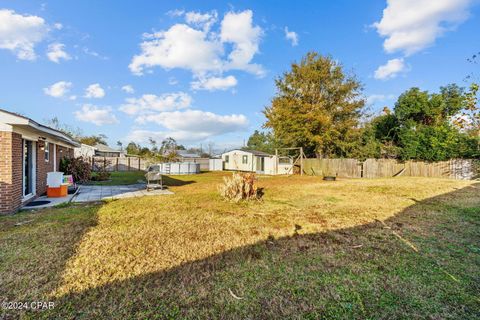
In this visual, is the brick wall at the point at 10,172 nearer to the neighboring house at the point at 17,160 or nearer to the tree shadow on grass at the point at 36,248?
the neighboring house at the point at 17,160

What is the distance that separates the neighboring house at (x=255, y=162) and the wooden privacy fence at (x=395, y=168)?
11.7 ft

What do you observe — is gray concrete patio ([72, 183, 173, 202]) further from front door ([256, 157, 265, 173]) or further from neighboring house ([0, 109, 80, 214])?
front door ([256, 157, 265, 173])

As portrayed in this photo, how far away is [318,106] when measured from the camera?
21.0 meters

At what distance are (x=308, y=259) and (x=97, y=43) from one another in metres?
12.8

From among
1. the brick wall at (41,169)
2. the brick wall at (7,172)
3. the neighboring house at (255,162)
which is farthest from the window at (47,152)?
the neighboring house at (255,162)

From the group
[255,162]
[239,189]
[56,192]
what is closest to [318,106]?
[255,162]

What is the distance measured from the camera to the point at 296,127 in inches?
808

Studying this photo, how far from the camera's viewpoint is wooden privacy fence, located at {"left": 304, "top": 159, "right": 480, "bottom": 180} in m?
14.1

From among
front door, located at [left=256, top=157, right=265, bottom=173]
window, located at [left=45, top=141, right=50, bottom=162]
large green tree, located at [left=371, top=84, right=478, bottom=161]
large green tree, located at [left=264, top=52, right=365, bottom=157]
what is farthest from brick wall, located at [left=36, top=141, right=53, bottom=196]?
large green tree, located at [left=371, top=84, right=478, bottom=161]

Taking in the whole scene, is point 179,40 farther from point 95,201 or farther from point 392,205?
point 392,205

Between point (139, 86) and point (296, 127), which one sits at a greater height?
point (139, 86)

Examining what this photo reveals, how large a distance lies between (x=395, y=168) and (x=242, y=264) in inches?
666

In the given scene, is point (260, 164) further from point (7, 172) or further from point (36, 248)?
point (36, 248)

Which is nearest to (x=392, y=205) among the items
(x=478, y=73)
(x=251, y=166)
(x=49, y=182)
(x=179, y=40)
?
(x=478, y=73)
